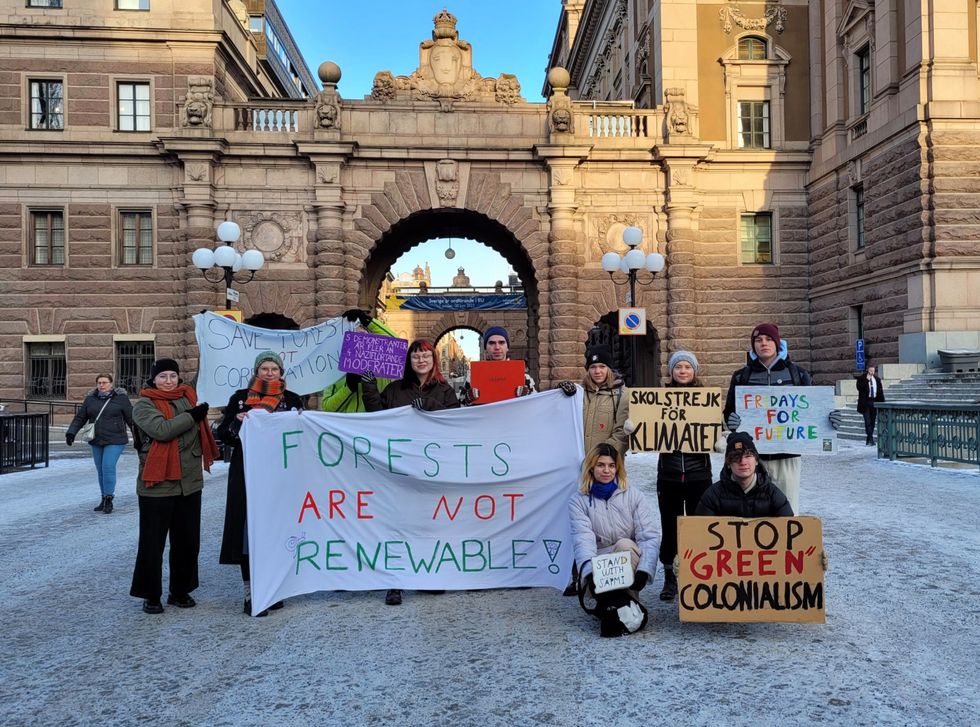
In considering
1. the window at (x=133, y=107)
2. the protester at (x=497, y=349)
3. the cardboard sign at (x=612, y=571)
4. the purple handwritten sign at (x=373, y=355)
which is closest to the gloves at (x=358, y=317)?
the purple handwritten sign at (x=373, y=355)

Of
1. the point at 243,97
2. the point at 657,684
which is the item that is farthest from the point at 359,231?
the point at 657,684

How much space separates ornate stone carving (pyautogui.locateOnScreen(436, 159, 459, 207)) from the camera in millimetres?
24344

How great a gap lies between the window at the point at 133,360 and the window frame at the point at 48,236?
10.9 ft

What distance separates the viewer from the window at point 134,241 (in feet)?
80.3

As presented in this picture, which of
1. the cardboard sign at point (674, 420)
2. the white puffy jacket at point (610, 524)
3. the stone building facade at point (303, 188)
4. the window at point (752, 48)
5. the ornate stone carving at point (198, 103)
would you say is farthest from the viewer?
the window at point (752, 48)

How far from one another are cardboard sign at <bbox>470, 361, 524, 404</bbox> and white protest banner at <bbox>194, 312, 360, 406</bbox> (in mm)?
3663

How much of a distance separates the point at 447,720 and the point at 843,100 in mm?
25419

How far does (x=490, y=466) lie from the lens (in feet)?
21.1

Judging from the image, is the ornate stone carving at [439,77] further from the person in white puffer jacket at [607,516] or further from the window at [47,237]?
the person in white puffer jacket at [607,516]

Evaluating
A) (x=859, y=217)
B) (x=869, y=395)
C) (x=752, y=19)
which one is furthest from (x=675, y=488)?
(x=752, y=19)

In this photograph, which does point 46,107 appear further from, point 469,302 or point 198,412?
point 469,302

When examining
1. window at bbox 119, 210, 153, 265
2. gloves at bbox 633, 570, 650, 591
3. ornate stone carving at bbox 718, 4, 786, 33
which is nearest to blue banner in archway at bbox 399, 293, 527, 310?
ornate stone carving at bbox 718, 4, 786, 33

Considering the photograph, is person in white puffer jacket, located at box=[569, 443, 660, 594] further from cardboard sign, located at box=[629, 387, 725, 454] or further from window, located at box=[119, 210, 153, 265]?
window, located at box=[119, 210, 153, 265]

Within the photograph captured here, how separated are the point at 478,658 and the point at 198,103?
75.3 ft
